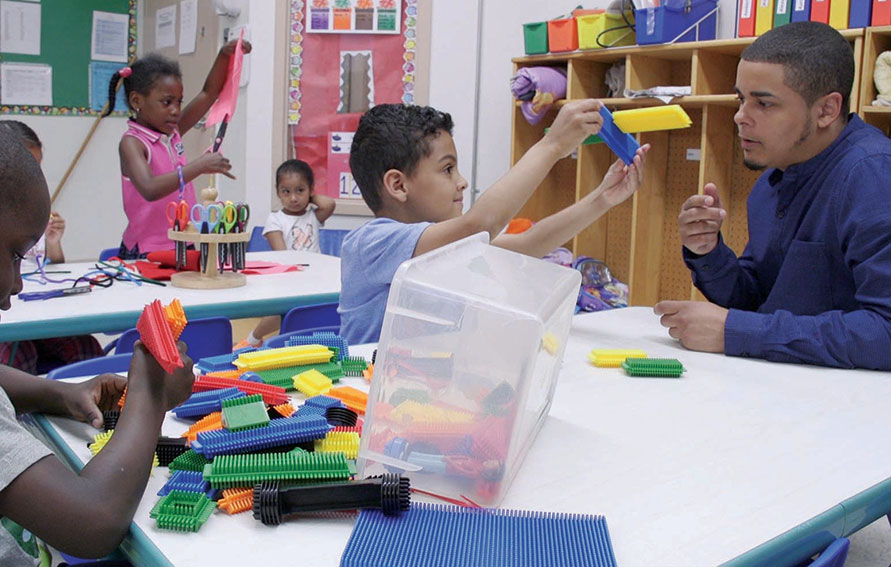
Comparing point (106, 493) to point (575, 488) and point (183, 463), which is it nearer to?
point (183, 463)

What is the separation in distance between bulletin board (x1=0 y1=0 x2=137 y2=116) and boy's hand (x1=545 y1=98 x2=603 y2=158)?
199 inches

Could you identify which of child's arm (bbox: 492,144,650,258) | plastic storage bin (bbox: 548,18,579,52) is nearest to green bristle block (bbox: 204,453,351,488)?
child's arm (bbox: 492,144,650,258)

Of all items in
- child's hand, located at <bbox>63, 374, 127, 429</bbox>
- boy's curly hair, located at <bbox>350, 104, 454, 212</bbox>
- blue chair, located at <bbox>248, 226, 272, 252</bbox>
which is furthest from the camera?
blue chair, located at <bbox>248, 226, 272, 252</bbox>

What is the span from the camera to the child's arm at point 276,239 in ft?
13.4

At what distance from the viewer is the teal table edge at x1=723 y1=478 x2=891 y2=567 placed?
2.76 ft

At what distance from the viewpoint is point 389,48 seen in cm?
505

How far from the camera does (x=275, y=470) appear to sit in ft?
2.95

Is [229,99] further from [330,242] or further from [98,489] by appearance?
[98,489]

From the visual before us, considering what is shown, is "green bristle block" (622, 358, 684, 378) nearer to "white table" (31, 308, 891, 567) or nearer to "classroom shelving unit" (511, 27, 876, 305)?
"white table" (31, 308, 891, 567)

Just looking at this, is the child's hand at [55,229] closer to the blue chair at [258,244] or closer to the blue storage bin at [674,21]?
the blue chair at [258,244]

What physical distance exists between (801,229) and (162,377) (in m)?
1.37

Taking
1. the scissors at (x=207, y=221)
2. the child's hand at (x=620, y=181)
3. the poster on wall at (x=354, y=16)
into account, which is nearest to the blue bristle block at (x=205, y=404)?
the child's hand at (x=620, y=181)

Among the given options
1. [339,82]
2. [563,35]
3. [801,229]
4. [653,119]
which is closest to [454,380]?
[653,119]

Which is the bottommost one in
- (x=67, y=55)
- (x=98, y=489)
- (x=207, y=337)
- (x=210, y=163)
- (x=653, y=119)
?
(x=207, y=337)
